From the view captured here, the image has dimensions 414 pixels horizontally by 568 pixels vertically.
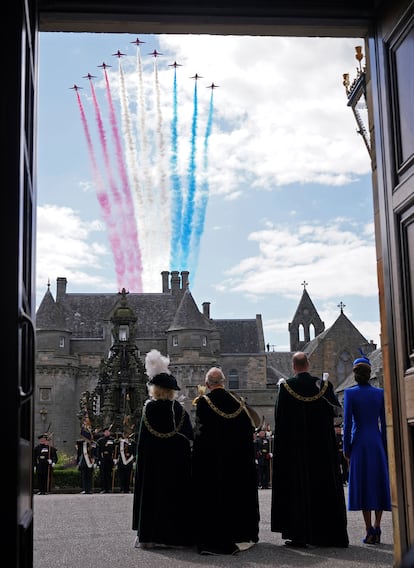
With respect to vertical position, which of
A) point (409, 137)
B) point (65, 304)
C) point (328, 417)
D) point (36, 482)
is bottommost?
point (36, 482)

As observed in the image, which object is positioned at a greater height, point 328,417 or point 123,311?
point 123,311

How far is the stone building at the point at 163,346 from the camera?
64.2 meters

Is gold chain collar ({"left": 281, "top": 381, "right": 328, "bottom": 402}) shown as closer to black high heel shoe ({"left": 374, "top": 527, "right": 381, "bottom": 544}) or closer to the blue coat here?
the blue coat

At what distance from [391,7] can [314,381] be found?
4921 mm

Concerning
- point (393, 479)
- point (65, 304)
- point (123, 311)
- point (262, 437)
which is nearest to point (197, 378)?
point (65, 304)

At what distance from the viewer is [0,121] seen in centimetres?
338

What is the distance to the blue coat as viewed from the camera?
8.44 metres

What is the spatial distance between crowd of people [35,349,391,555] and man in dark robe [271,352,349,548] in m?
0.01

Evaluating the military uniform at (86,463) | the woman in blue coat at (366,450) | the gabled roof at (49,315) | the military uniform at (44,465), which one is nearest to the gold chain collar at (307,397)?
the woman in blue coat at (366,450)

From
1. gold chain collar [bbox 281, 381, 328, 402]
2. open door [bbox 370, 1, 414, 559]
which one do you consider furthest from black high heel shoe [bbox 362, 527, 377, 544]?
open door [bbox 370, 1, 414, 559]

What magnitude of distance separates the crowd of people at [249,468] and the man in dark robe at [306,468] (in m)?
0.01

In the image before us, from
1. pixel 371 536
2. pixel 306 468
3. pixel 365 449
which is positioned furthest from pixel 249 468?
pixel 371 536

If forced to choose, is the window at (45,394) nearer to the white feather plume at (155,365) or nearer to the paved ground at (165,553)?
the paved ground at (165,553)

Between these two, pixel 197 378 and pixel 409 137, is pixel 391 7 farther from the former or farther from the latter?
pixel 197 378
